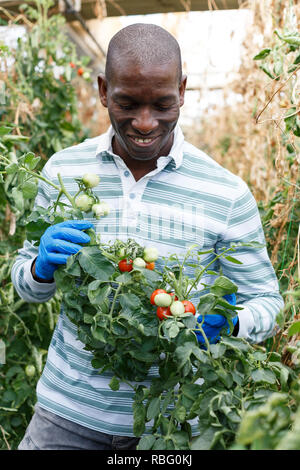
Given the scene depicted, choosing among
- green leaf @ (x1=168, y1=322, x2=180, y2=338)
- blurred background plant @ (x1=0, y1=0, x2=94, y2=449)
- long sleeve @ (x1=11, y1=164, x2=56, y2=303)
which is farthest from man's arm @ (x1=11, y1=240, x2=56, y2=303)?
green leaf @ (x1=168, y1=322, x2=180, y2=338)

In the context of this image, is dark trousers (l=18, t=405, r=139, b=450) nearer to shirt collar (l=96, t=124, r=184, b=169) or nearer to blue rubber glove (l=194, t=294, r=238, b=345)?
blue rubber glove (l=194, t=294, r=238, b=345)

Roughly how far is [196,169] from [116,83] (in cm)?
29

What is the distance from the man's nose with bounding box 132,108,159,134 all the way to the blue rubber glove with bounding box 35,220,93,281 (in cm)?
22

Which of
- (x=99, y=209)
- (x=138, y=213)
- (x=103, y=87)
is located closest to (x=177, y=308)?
(x=99, y=209)

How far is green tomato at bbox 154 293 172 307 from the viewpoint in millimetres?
809

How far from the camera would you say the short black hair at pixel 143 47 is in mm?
1022

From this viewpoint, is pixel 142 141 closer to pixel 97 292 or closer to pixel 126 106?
pixel 126 106

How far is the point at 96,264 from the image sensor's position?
2.86ft

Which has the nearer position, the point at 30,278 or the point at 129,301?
the point at 129,301

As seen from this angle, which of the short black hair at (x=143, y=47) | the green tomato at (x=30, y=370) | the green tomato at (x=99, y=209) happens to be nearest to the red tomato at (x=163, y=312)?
the green tomato at (x=99, y=209)

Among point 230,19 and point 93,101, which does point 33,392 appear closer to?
point 230,19

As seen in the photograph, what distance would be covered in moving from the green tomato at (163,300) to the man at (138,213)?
10.5 inches

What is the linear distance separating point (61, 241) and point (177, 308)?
27cm
